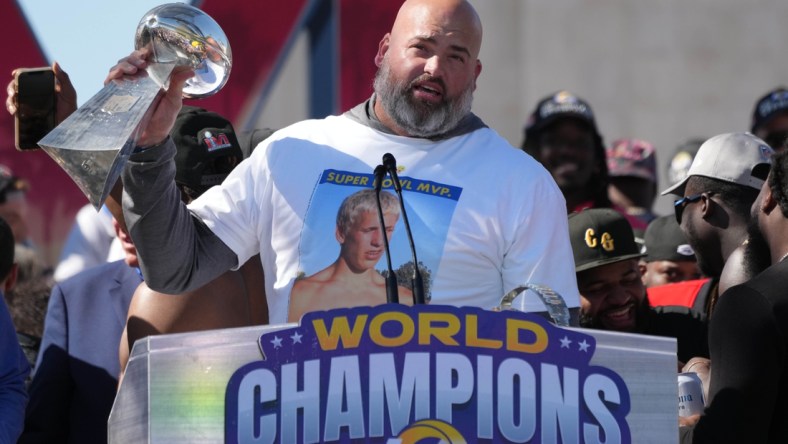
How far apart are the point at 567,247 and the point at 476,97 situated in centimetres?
565

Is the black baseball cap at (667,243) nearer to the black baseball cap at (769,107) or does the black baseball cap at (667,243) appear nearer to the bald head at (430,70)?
the black baseball cap at (769,107)

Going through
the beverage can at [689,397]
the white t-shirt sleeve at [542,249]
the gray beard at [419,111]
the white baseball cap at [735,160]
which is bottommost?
the beverage can at [689,397]

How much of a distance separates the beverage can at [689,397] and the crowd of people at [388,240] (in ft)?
Result: 0.17

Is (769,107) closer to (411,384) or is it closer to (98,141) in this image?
(98,141)

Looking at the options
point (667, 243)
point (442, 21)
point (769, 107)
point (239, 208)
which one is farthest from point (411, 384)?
point (769, 107)

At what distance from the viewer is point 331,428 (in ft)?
8.21

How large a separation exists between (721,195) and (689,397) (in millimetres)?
1437

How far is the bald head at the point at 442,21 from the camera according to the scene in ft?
11.8

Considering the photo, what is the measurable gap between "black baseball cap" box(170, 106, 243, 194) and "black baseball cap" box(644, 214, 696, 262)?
1940 millimetres

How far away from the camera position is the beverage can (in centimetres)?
307

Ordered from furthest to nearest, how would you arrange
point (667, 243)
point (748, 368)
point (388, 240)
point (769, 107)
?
point (769, 107) < point (667, 243) < point (388, 240) < point (748, 368)

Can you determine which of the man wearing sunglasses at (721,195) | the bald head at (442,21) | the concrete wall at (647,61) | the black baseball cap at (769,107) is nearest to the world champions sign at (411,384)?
the bald head at (442,21)

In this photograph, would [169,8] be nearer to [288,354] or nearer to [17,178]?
[288,354]

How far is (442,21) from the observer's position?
3592 millimetres
